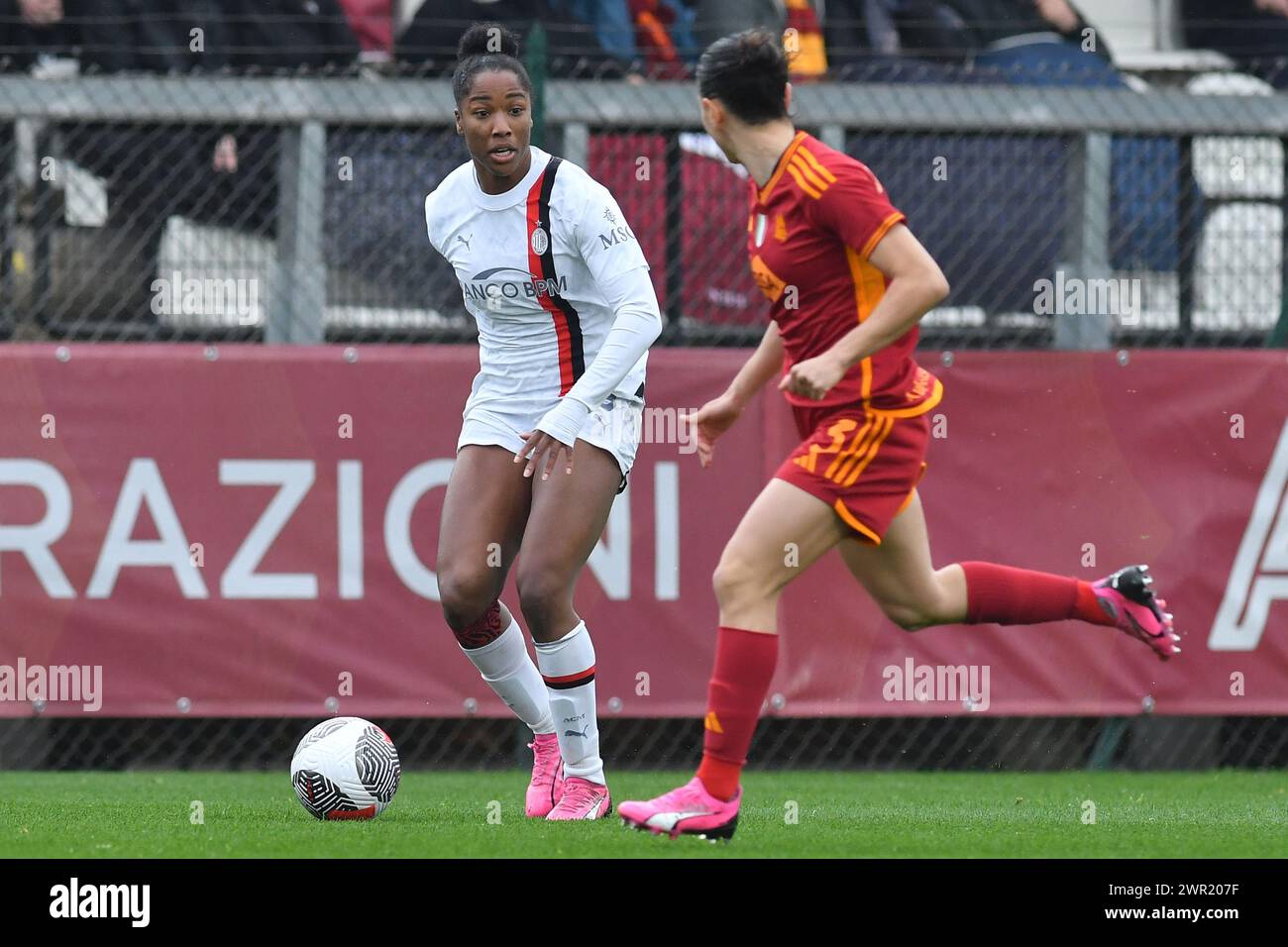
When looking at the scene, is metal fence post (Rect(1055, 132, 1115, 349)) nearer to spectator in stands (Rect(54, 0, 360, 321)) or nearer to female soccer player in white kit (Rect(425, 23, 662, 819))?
female soccer player in white kit (Rect(425, 23, 662, 819))

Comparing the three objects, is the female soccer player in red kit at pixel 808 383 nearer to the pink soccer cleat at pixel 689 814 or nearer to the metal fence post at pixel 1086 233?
the pink soccer cleat at pixel 689 814

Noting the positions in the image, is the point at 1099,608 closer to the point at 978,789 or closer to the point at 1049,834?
the point at 1049,834

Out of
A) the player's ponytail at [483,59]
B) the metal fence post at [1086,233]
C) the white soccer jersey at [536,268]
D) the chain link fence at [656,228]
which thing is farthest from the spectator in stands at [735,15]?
the white soccer jersey at [536,268]

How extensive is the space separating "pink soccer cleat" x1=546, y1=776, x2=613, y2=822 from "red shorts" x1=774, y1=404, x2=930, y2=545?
133cm

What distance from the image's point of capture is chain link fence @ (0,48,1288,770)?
7871 millimetres

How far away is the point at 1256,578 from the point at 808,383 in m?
4.07

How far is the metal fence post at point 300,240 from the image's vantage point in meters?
7.91

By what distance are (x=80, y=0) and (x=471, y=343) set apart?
7.82 feet

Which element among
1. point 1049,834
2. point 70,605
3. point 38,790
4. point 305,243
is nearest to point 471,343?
point 305,243

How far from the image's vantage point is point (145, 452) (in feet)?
24.8

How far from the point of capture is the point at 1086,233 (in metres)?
A: 8.11

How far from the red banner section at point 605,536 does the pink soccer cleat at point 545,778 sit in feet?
5.87

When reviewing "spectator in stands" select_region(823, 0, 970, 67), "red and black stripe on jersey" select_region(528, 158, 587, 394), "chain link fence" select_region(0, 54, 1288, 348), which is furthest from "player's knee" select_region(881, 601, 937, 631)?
"spectator in stands" select_region(823, 0, 970, 67)

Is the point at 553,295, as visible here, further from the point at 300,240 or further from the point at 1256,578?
the point at 1256,578
